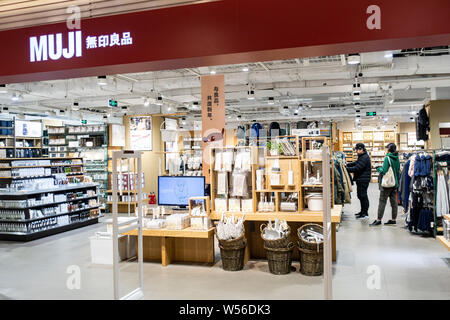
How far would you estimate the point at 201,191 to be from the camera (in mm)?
6320

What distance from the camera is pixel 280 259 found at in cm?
548

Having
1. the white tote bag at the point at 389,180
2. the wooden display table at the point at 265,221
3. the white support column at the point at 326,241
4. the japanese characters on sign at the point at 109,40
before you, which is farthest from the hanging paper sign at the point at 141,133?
the white support column at the point at 326,241

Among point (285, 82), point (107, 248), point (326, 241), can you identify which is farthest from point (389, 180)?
point (326, 241)

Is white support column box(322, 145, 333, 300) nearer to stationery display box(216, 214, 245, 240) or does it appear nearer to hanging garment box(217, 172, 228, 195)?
stationery display box(216, 214, 245, 240)

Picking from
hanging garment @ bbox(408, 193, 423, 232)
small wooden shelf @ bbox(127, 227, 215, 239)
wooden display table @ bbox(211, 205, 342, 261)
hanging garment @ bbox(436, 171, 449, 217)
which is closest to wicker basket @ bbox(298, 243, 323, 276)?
wooden display table @ bbox(211, 205, 342, 261)

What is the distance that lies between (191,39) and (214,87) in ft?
12.5

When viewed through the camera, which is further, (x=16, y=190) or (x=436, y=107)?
(x=436, y=107)

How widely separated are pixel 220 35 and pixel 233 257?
10.4 feet

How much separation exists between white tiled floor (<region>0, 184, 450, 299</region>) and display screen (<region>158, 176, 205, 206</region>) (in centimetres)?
103

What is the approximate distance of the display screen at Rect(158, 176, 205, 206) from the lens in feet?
20.8

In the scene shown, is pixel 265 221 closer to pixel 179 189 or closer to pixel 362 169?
pixel 179 189

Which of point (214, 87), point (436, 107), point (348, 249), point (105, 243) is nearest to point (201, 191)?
point (105, 243)
